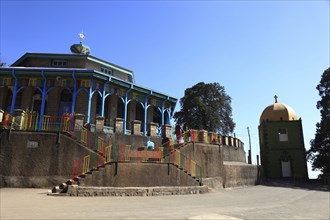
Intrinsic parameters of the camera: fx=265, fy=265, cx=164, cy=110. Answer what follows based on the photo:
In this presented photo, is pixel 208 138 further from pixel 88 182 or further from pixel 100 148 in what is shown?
pixel 88 182

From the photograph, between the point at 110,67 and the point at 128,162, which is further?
the point at 110,67

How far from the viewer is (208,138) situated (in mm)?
19500

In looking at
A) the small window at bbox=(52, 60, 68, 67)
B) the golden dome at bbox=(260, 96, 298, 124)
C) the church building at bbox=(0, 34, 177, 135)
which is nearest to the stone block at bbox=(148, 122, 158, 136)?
the church building at bbox=(0, 34, 177, 135)

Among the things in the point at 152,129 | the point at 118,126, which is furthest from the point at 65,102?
the point at 152,129

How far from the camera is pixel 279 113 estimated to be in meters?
34.6

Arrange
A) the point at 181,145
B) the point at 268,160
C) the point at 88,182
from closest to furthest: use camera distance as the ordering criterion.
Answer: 1. the point at 88,182
2. the point at 181,145
3. the point at 268,160

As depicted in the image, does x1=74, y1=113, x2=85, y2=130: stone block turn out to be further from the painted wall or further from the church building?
the painted wall

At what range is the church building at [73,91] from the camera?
66.5 feet

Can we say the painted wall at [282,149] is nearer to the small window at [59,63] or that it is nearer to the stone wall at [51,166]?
the stone wall at [51,166]

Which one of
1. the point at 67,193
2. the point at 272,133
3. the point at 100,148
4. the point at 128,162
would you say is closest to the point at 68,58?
the point at 100,148

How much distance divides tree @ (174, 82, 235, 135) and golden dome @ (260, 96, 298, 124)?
16.1 ft

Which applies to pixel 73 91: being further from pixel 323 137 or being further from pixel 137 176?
pixel 323 137

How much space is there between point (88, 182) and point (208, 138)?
10.1 meters

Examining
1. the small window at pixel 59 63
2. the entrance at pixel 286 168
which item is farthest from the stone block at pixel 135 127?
the entrance at pixel 286 168
